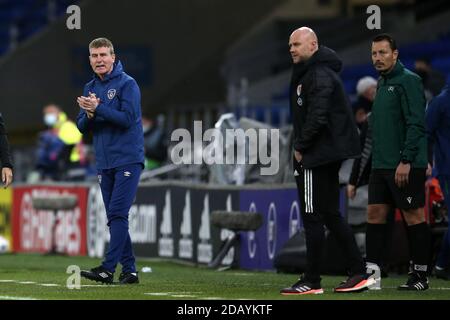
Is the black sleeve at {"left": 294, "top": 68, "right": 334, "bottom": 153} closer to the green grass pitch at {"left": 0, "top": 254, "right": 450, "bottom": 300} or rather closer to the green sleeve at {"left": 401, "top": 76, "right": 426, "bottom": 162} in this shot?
the green sleeve at {"left": 401, "top": 76, "right": 426, "bottom": 162}

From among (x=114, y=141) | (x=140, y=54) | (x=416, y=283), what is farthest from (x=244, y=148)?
(x=140, y=54)

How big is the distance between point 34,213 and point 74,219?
4.22 ft

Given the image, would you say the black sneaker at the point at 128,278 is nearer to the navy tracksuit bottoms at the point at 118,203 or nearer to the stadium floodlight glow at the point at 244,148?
the navy tracksuit bottoms at the point at 118,203

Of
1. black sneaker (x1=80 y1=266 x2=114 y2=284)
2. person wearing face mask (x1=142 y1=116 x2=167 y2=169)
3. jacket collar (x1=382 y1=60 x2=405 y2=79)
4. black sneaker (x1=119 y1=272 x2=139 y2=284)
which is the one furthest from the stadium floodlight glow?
jacket collar (x1=382 y1=60 x2=405 y2=79)

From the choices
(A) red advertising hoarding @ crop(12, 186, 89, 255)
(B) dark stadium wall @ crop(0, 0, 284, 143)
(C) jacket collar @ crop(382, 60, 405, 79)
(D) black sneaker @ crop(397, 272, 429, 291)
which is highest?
(B) dark stadium wall @ crop(0, 0, 284, 143)

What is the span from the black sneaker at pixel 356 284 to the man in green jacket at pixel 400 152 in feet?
1.91

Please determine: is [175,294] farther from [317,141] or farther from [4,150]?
[4,150]

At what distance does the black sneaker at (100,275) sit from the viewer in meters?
11.7

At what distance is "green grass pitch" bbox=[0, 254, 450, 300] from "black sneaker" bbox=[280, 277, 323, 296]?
0.08 metres

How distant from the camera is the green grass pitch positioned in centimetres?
1052

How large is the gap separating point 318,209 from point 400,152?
105 cm

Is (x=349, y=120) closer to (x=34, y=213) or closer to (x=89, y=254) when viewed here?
(x=89, y=254)

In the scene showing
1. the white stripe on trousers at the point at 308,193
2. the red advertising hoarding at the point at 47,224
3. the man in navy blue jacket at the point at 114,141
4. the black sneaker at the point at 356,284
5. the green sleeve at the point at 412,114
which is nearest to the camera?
the white stripe on trousers at the point at 308,193

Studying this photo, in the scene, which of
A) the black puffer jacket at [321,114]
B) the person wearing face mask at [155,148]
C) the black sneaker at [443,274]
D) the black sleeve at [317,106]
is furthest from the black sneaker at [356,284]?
the person wearing face mask at [155,148]
